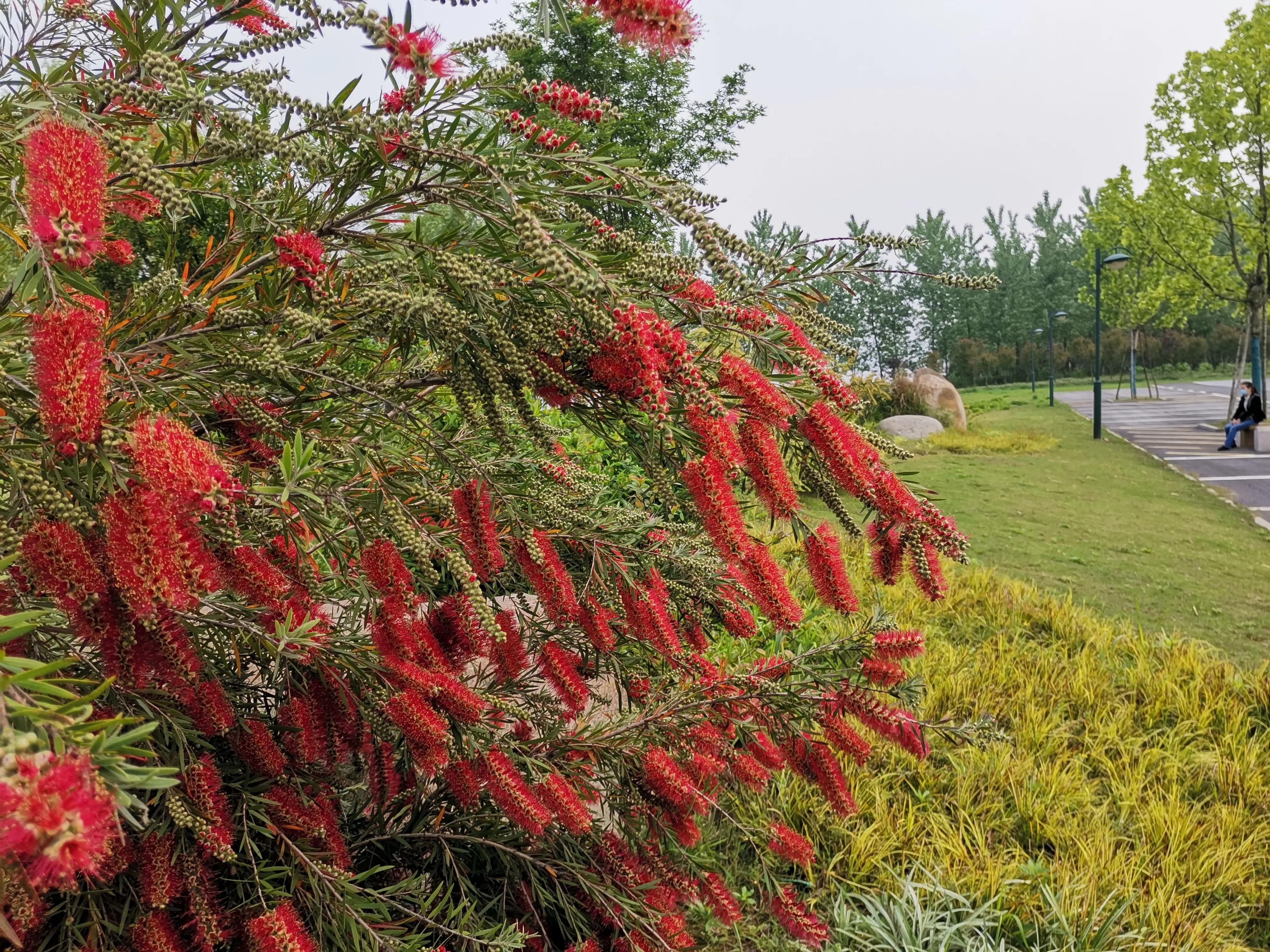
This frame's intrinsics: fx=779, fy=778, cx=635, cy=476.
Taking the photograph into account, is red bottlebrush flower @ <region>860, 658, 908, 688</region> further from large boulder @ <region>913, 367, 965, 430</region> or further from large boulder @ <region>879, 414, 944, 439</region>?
large boulder @ <region>913, 367, 965, 430</region>

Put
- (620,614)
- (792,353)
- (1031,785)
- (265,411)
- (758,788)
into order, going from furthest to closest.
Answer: (1031,785), (758,788), (620,614), (265,411), (792,353)

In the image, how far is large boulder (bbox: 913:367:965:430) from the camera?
1805 centimetres

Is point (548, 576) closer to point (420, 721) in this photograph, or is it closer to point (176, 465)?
point (420, 721)

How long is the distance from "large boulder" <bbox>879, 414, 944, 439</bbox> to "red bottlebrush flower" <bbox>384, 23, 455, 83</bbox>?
15942 mm

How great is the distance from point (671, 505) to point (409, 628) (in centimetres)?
A: 52

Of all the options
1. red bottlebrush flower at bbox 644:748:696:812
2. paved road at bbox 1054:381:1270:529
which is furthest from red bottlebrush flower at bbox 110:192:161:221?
paved road at bbox 1054:381:1270:529

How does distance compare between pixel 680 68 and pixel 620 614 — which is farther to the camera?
pixel 680 68

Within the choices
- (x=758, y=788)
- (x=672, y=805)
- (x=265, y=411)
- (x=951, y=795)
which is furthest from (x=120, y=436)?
(x=951, y=795)

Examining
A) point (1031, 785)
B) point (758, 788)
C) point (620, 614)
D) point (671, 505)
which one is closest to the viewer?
point (671, 505)

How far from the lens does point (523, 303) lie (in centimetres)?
123

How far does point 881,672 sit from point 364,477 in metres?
1.24

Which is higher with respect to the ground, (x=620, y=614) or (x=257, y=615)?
(x=257, y=615)

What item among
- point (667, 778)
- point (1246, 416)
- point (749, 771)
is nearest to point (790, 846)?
point (749, 771)

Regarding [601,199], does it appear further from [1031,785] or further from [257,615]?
[1031,785]
